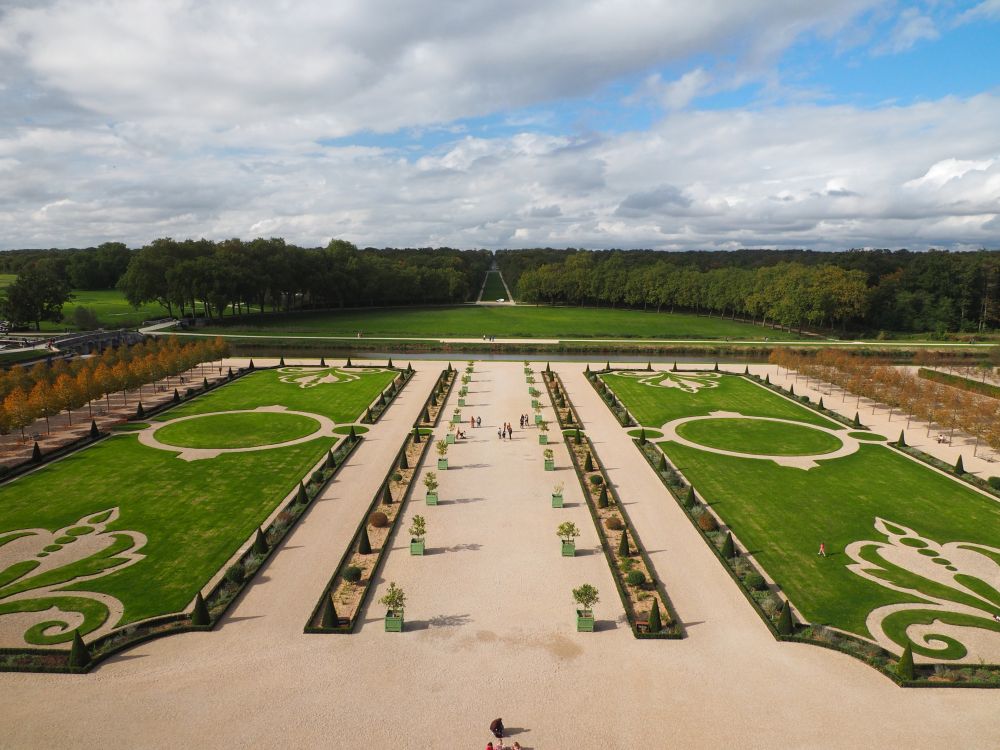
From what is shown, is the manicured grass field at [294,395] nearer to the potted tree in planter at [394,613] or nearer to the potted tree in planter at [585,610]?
the potted tree in planter at [394,613]

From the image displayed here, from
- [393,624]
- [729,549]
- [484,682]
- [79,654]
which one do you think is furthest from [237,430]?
[729,549]

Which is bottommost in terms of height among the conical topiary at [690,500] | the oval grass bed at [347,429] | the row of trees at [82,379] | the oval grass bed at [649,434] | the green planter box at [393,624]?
the green planter box at [393,624]

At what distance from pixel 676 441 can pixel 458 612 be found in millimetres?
30454

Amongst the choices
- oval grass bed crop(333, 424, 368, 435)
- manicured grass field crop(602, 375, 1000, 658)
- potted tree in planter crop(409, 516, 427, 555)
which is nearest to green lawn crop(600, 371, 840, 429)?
manicured grass field crop(602, 375, 1000, 658)

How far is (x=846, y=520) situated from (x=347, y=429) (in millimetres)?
37754

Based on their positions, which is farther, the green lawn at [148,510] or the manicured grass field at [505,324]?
the manicured grass field at [505,324]

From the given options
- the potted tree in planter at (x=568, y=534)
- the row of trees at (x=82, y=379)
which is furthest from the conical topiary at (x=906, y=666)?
the row of trees at (x=82, y=379)

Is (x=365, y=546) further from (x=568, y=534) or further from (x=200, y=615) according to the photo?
(x=568, y=534)

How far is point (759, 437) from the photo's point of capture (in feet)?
175

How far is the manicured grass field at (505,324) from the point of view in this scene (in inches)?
4870

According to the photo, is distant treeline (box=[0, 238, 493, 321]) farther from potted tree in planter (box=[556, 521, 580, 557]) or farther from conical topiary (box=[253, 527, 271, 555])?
potted tree in planter (box=[556, 521, 580, 557])

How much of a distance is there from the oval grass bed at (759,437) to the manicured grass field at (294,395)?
3084 cm

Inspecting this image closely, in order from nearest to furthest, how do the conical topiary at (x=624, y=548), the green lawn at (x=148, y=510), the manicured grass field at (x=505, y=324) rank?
the green lawn at (x=148, y=510) → the conical topiary at (x=624, y=548) → the manicured grass field at (x=505, y=324)

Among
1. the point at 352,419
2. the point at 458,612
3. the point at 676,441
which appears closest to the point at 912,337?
the point at 676,441
